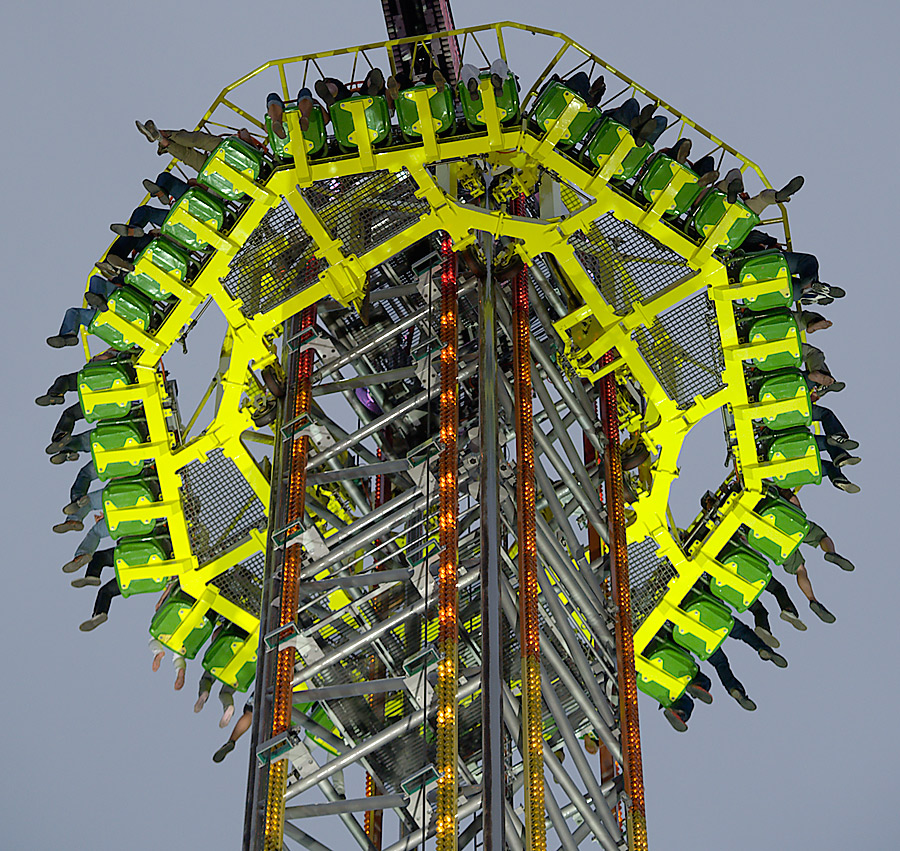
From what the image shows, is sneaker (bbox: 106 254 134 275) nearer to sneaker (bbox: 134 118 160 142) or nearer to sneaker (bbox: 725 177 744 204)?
sneaker (bbox: 134 118 160 142)

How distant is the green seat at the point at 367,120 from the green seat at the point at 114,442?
3565 millimetres

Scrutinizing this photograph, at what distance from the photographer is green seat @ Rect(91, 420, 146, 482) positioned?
15.5 m

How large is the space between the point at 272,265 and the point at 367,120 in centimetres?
185

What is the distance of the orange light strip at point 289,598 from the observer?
42.8ft

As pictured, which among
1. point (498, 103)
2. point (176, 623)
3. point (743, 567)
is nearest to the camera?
point (498, 103)

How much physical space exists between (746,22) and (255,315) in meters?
34.4

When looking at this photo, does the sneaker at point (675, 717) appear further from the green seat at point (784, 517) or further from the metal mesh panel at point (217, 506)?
the metal mesh panel at point (217, 506)

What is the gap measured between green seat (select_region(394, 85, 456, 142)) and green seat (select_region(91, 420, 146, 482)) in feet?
13.2

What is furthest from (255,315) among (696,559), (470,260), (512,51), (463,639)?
(512,51)

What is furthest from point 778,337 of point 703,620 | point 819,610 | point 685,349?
point 703,620

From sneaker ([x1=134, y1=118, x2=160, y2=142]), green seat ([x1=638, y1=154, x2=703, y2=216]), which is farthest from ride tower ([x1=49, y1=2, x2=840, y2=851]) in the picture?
sneaker ([x1=134, y1=118, x2=160, y2=142])

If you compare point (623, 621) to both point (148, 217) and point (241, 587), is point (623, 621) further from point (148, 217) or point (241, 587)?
point (148, 217)

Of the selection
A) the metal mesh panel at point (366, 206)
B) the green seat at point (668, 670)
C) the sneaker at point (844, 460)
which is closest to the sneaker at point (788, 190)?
the sneaker at point (844, 460)

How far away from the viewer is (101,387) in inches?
610
